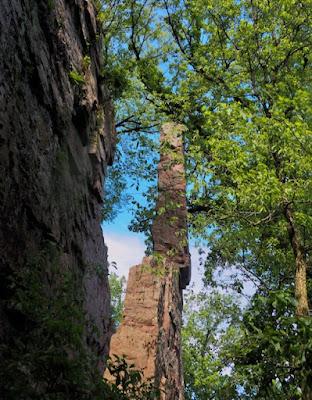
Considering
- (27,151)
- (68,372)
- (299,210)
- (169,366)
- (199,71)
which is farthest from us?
(199,71)

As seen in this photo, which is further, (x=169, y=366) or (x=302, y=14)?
(x=302, y=14)

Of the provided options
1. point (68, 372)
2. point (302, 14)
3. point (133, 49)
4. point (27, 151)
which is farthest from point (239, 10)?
point (68, 372)

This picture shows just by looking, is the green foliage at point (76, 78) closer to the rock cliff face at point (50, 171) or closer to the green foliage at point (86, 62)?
the rock cliff face at point (50, 171)

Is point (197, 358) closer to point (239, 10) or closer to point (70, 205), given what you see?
point (239, 10)

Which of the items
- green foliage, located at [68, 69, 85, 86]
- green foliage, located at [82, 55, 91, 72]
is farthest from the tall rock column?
green foliage, located at [68, 69, 85, 86]

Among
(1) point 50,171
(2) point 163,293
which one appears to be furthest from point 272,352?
(2) point 163,293

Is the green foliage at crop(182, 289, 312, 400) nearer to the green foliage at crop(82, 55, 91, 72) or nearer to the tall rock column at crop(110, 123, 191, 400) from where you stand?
the tall rock column at crop(110, 123, 191, 400)

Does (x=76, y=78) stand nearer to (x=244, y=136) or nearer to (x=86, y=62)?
(x=86, y=62)

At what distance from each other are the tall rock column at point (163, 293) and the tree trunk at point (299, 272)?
100 inches

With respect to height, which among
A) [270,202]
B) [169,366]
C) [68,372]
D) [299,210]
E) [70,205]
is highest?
[299,210]

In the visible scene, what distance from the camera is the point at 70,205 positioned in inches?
264

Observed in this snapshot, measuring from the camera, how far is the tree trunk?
9202 millimetres

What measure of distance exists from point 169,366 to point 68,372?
7081 mm

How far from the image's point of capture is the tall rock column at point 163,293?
9383 mm
